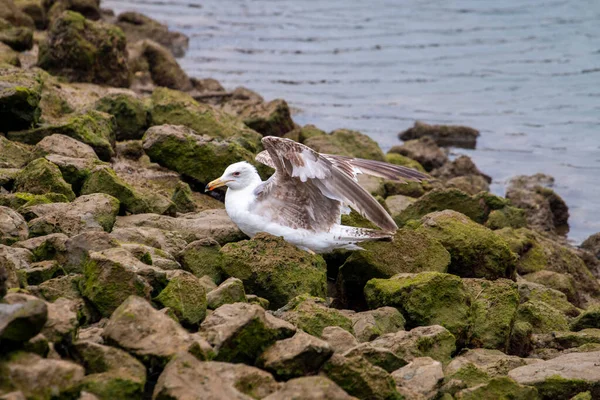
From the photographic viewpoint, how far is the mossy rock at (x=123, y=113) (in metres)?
11.5

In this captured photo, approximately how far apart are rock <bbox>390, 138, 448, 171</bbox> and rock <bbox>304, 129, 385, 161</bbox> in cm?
180

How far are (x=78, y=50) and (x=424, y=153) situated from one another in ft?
19.4

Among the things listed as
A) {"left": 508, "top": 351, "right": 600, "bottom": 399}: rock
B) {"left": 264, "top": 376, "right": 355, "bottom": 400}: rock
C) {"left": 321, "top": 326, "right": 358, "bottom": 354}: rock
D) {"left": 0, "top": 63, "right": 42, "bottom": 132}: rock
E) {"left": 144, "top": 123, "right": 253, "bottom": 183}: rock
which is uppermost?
{"left": 0, "top": 63, "right": 42, "bottom": 132}: rock

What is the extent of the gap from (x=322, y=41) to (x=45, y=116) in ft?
48.7

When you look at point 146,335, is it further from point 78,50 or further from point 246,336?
point 78,50

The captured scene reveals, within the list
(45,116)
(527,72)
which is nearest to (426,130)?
(527,72)

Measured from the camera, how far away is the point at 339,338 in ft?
20.0

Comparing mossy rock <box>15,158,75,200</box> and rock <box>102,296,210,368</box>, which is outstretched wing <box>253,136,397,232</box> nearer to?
mossy rock <box>15,158,75,200</box>

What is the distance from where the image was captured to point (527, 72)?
71.8 feet

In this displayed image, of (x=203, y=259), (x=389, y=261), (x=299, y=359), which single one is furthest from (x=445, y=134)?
(x=299, y=359)

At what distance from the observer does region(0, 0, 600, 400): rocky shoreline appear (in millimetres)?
5035

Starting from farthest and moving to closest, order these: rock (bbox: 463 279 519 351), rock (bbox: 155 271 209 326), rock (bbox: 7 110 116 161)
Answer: rock (bbox: 7 110 116 161) → rock (bbox: 463 279 519 351) → rock (bbox: 155 271 209 326)

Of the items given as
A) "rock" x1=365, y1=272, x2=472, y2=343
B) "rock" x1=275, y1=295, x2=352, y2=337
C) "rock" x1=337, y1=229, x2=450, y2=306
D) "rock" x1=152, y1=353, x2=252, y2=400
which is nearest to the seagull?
"rock" x1=337, y1=229, x2=450, y2=306

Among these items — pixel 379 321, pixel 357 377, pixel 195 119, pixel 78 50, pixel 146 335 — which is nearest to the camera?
pixel 146 335
